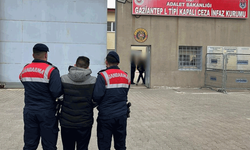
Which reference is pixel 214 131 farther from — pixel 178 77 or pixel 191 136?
pixel 178 77

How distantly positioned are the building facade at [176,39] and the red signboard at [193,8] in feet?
0.18

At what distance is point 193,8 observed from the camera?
14523 mm

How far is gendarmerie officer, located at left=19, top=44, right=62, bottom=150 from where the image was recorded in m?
3.68

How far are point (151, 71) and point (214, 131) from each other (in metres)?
8.30

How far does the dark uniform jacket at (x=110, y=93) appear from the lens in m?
3.74

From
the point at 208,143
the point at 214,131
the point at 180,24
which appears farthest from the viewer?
the point at 180,24

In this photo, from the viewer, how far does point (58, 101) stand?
3795mm

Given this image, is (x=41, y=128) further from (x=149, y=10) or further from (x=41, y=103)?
(x=149, y=10)

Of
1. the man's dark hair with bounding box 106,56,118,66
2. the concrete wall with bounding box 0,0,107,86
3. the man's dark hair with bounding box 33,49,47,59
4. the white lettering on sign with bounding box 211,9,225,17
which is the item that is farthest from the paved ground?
the white lettering on sign with bounding box 211,9,225,17

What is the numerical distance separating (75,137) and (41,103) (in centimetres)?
63

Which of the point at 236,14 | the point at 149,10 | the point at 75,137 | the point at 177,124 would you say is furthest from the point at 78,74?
the point at 236,14

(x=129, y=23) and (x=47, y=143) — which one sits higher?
(x=129, y=23)

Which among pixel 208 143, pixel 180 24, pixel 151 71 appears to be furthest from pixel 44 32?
pixel 208 143

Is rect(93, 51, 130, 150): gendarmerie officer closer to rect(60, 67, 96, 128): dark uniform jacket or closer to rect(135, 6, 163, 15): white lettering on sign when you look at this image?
rect(60, 67, 96, 128): dark uniform jacket
